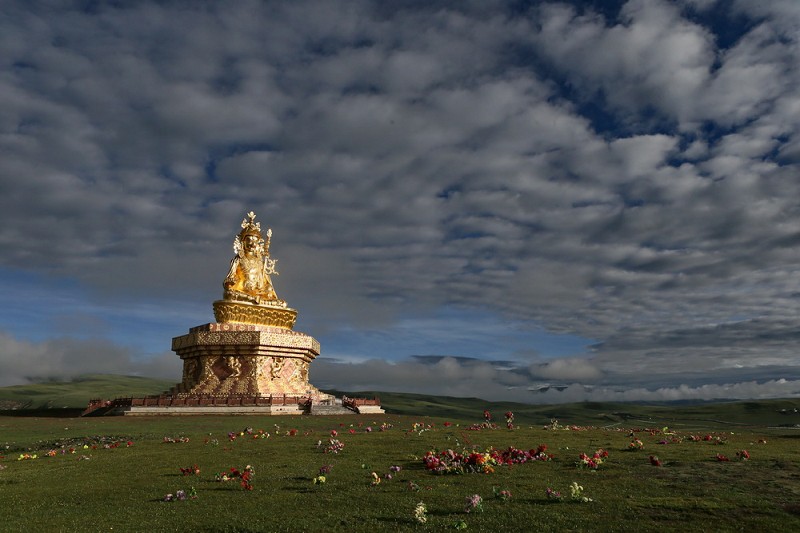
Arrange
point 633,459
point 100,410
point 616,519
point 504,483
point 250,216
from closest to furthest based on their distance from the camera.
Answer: point 616,519 → point 504,483 → point 633,459 → point 100,410 → point 250,216

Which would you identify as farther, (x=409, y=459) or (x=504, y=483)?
(x=409, y=459)

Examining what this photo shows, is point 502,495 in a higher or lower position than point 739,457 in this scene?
lower

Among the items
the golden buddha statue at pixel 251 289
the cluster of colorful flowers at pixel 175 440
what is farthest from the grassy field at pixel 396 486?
the golden buddha statue at pixel 251 289

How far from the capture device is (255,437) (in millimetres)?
23500

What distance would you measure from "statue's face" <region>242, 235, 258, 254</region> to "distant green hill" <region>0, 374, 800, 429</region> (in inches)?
735

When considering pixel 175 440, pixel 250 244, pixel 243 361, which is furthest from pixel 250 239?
pixel 175 440

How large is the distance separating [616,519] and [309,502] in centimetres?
559

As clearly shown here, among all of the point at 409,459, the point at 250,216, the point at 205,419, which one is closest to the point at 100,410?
the point at 205,419

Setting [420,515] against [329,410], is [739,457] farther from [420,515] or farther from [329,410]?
[329,410]

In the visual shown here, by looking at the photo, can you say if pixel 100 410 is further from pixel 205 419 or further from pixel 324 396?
pixel 324 396

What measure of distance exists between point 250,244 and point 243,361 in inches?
490

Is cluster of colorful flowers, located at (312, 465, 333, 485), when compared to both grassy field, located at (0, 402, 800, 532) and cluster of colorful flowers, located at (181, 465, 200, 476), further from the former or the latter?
cluster of colorful flowers, located at (181, 465, 200, 476)

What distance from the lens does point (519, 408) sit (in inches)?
3858

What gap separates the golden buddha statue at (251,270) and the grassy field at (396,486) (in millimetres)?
28108
